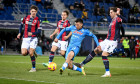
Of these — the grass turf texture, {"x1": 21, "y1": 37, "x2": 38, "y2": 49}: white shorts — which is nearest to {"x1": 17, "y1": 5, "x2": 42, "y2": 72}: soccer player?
{"x1": 21, "y1": 37, "x2": 38, "y2": 49}: white shorts

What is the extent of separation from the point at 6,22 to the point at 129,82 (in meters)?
20.1

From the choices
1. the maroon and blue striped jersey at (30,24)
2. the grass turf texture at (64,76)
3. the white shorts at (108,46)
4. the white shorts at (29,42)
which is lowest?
the grass turf texture at (64,76)

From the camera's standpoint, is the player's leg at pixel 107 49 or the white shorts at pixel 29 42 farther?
the white shorts at pixel 29 42

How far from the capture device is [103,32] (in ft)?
105

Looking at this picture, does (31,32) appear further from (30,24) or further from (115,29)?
(115,29)

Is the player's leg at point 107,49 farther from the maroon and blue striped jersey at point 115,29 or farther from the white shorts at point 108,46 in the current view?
the maroon and blue striped jersey at point 115,29

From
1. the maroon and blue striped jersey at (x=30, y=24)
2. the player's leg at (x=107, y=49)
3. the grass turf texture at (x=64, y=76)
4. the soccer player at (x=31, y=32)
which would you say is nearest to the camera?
the grass turf texture at (x=64, y=76)

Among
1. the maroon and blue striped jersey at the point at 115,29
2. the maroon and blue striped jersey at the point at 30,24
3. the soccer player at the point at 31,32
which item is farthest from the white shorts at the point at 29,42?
the maroon and blue striped jersey at the point at 115,29

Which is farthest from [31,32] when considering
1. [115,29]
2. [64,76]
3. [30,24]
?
[115,29]

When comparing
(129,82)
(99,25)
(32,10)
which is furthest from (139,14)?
(129,82)

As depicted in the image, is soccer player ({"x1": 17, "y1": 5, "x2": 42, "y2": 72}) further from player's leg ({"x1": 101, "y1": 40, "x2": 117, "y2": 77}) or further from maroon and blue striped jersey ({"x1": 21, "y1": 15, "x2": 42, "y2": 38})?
player's leg ({"x1": 101, "y1": 40, "x2": 117, "y2": 77})

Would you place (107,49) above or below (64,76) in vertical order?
above

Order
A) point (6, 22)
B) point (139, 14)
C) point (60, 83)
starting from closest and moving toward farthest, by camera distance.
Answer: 1. point (60, 83)
2. point (6, 22)
3. point (139, 14)

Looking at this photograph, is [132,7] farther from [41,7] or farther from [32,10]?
[32,10]
